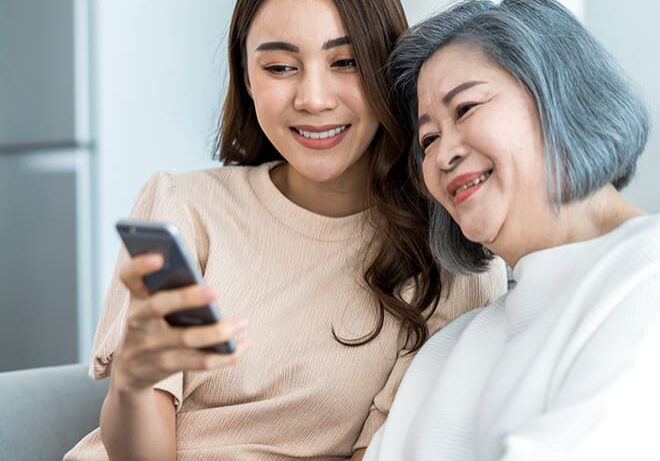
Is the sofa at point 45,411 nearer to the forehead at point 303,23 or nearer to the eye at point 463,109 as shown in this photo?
the forehead at point 303,23

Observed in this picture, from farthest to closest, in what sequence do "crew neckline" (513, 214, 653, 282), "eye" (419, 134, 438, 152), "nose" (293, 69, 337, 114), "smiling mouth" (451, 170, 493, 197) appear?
"nose" (293, 69, 337, 114) → "eye" (419, 134, 438, 152) → "smiling mouth" (451, 170, 493, 197) → "crew neckline" (513, 214, 653, 282)

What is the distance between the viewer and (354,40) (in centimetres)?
178

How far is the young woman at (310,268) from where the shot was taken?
1.78m

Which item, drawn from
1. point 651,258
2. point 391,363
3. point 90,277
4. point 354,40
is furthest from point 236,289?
point 90,277

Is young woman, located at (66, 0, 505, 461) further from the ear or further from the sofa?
the sofa

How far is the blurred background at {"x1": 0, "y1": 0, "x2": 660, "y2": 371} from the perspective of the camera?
10.7 feet

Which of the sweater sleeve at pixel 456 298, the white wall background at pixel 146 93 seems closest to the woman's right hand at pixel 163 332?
the sweater sleeve at pixel 456 298

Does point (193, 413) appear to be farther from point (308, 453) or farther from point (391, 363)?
point (391, 363)

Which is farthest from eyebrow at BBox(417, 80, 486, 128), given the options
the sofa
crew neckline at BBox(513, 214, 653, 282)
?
the sofa

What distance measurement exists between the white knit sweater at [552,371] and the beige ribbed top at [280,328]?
14 centimetres

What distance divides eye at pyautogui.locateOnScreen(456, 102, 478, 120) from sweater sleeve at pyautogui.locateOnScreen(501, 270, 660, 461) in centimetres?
40

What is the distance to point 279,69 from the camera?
1.83 metres

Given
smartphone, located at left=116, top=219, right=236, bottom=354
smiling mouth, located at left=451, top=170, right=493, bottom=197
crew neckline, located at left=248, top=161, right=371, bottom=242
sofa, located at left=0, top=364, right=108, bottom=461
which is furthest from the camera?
sofa, located at left=0, top=364, right=108, bottom=461

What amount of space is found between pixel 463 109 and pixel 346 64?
1.12ft
